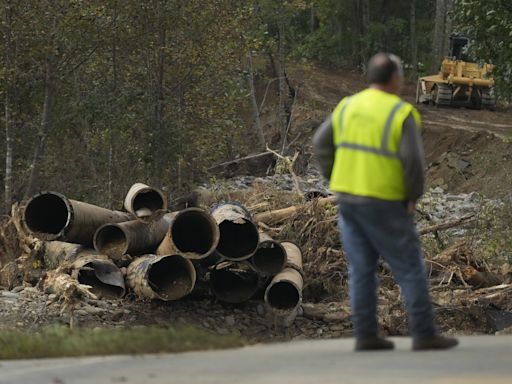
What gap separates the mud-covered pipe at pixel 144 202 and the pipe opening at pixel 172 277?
2.80 feet

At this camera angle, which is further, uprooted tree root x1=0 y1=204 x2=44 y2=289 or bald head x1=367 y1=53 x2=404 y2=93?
uprooted tree root x1=0 y1=204 x2=44 y2=289

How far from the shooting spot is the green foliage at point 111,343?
20.5 ft

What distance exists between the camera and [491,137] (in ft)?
103

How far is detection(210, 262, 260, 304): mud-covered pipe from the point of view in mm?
13258

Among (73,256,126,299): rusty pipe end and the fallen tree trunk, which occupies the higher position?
the fallen tree trunk

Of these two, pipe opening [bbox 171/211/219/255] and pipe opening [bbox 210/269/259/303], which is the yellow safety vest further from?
pipe opening [bbox 210/269/259/303]

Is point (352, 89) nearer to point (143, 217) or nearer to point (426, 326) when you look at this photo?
point (143, 217)

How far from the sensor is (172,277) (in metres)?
12.9

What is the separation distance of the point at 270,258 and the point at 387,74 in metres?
7.44

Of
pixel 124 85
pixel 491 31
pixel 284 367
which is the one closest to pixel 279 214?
pixel 491 31

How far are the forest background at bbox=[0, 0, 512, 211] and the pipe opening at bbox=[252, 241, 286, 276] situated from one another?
5.83 metres

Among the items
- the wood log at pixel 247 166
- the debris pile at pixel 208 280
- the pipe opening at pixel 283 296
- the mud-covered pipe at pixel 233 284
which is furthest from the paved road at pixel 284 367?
the wood log at pixel 247 166

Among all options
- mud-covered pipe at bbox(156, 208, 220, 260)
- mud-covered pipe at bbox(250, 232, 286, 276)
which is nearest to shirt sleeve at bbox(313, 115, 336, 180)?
mud-covered pipe at bbox(156, 208, 220, 260)

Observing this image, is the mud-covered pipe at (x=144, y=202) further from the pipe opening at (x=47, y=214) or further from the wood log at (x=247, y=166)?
the wood log at (x=247, y=166)
